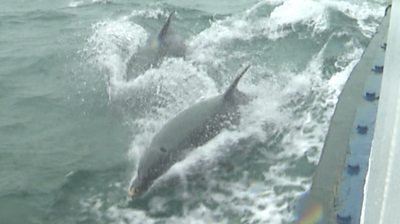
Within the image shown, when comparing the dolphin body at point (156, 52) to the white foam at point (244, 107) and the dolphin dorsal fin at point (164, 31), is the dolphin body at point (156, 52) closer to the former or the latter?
the dolphin dorsal fin at point (164, 31)

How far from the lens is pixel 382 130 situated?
7.84ft

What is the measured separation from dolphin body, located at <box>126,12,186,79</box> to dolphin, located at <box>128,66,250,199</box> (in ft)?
8.27

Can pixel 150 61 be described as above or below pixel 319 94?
above

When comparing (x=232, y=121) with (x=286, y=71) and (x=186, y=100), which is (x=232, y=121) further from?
(x=286, y=71)

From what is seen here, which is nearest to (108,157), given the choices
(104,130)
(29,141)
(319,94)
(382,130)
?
(104,130)

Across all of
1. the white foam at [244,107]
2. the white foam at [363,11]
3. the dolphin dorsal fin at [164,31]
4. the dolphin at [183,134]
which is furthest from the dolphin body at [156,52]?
the white foam at [363,11]

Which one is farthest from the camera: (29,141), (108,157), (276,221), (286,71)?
(286,71)

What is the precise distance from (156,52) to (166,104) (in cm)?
190

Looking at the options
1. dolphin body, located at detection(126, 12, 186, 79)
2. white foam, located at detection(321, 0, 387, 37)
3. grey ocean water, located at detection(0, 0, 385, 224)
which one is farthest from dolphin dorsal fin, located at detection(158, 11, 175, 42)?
white foam, located at detection(321, 0, 387, 37)

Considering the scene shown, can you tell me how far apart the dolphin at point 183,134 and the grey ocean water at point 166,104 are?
16cm

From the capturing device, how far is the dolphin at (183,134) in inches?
295

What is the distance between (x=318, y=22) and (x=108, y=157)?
874 cm

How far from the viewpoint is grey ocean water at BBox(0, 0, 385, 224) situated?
729cm

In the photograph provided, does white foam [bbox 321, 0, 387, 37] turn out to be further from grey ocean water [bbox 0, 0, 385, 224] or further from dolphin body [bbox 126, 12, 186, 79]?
dolphin body [bbox 126, 12, 186, 79]
